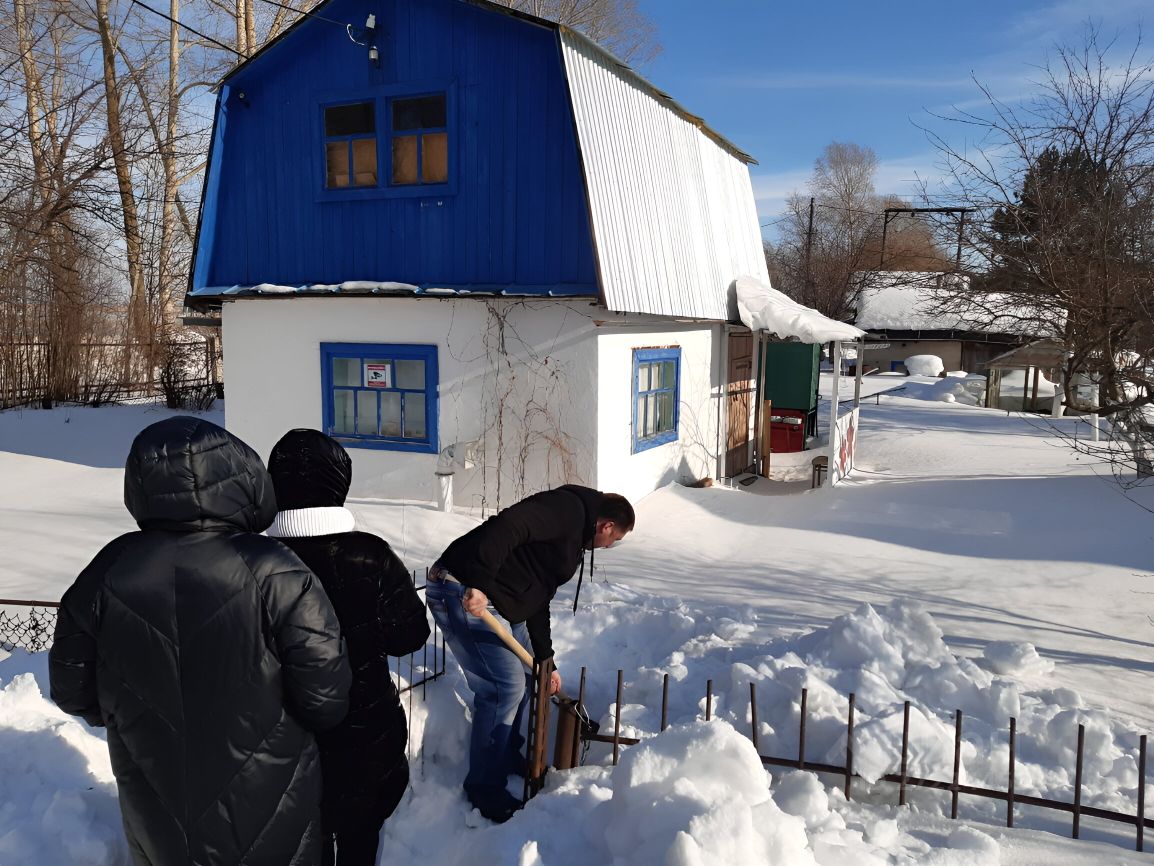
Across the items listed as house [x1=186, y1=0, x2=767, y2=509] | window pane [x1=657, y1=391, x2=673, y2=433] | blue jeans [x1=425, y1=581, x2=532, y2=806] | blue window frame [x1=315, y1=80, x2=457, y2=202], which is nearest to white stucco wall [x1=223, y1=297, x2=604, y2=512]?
house [x1=186, y1=0, x2=767, y2=509]

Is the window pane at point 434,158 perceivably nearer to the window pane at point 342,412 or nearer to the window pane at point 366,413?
the window pane at point 366,413

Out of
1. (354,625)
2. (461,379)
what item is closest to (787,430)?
(461,379)

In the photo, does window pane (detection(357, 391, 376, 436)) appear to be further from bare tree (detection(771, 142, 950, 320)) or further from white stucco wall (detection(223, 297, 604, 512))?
bare tree (detection(771, 142, 950, 320))

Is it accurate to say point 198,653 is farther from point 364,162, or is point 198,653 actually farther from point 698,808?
point 364,162

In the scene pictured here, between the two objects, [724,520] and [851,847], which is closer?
[851,847]

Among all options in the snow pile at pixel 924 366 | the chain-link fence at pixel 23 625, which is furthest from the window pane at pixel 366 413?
the snow pile at pixel 924 366

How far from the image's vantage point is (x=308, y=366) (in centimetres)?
1037

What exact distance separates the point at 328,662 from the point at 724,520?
26.6ft

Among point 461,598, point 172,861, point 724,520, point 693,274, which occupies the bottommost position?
point 724,520

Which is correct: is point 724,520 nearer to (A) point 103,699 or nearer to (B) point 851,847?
(B) point 851,847

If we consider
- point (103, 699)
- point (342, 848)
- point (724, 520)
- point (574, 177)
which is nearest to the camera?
point (103, 699)

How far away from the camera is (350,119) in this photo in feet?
32.7

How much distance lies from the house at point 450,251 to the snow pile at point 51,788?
5.80 m

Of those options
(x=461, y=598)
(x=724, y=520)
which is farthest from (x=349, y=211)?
(x=461, y=598)
